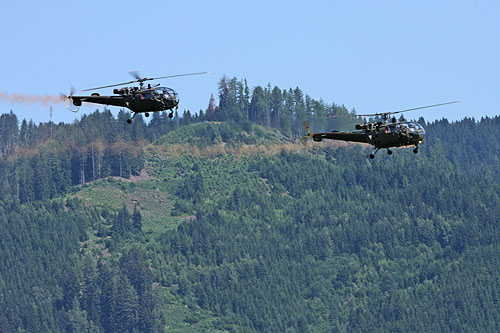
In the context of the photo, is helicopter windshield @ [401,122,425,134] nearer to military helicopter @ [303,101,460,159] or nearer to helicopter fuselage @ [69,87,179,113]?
military helicopter @ [303,101,460,159]

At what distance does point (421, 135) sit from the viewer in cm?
15312

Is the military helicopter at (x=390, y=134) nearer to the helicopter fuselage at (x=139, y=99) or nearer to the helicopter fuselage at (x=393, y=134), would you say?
the helicopter fuselage at (x=393, y=134)

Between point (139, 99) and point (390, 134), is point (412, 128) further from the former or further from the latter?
point (139, 99)

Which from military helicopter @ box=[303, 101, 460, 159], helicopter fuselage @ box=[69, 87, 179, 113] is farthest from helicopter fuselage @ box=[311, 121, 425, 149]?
helicopter fuselage @ box=[69, 87, 179, 113]

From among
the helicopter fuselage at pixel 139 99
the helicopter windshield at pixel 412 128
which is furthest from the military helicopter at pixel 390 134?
the helicopter fuselage at pixel 139 99

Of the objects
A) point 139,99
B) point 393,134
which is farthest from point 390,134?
point 139,99

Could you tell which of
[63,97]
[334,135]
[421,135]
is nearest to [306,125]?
[334,135]

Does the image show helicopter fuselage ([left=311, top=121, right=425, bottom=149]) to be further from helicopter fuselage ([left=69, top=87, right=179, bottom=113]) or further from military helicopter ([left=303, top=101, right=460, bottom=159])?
helicopter fuselage ([left=69, top=87, right=179, bottom=113])

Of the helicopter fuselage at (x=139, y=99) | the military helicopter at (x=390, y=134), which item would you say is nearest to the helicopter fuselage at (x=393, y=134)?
the military helicopter at (x=390, y=134)

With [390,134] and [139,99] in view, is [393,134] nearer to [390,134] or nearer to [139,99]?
[390,134]

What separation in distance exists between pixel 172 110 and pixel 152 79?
4190 millimetres

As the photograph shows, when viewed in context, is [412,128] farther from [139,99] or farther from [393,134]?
[139,99]

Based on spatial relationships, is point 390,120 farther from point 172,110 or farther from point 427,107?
point 172,110

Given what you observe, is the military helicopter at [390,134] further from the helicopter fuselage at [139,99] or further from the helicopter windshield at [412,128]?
the helicopter fuselage at [139,99]
